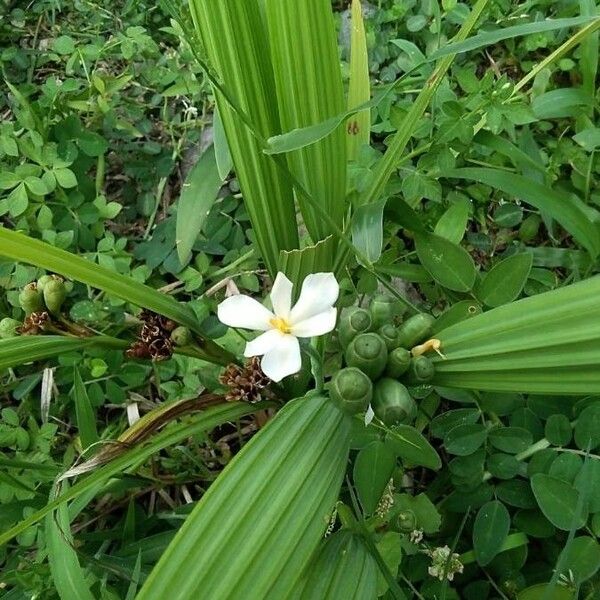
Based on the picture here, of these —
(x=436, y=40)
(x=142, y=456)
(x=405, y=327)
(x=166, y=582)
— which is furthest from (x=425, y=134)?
(x=166, y=582)

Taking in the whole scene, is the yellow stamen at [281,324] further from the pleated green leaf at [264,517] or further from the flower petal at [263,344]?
the pleated green leaf at [264,517]

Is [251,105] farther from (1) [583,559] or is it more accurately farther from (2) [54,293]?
(1) [583,559]

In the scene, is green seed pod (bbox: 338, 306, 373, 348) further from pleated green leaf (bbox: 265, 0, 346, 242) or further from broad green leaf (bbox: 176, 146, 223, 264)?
broad green leaf (bbox: 176, 146, 223, 264)

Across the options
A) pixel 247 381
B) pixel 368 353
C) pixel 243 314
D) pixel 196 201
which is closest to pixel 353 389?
pixel 368 353

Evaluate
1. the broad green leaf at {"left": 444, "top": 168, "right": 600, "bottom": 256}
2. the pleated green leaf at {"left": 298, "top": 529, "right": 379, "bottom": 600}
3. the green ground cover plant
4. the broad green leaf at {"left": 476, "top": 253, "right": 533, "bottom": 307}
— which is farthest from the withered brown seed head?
the broad green leaf at {"left": 444, "top": 168, "right": 600, "bottom": 256}

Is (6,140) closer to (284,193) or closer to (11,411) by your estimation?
(11,411)
